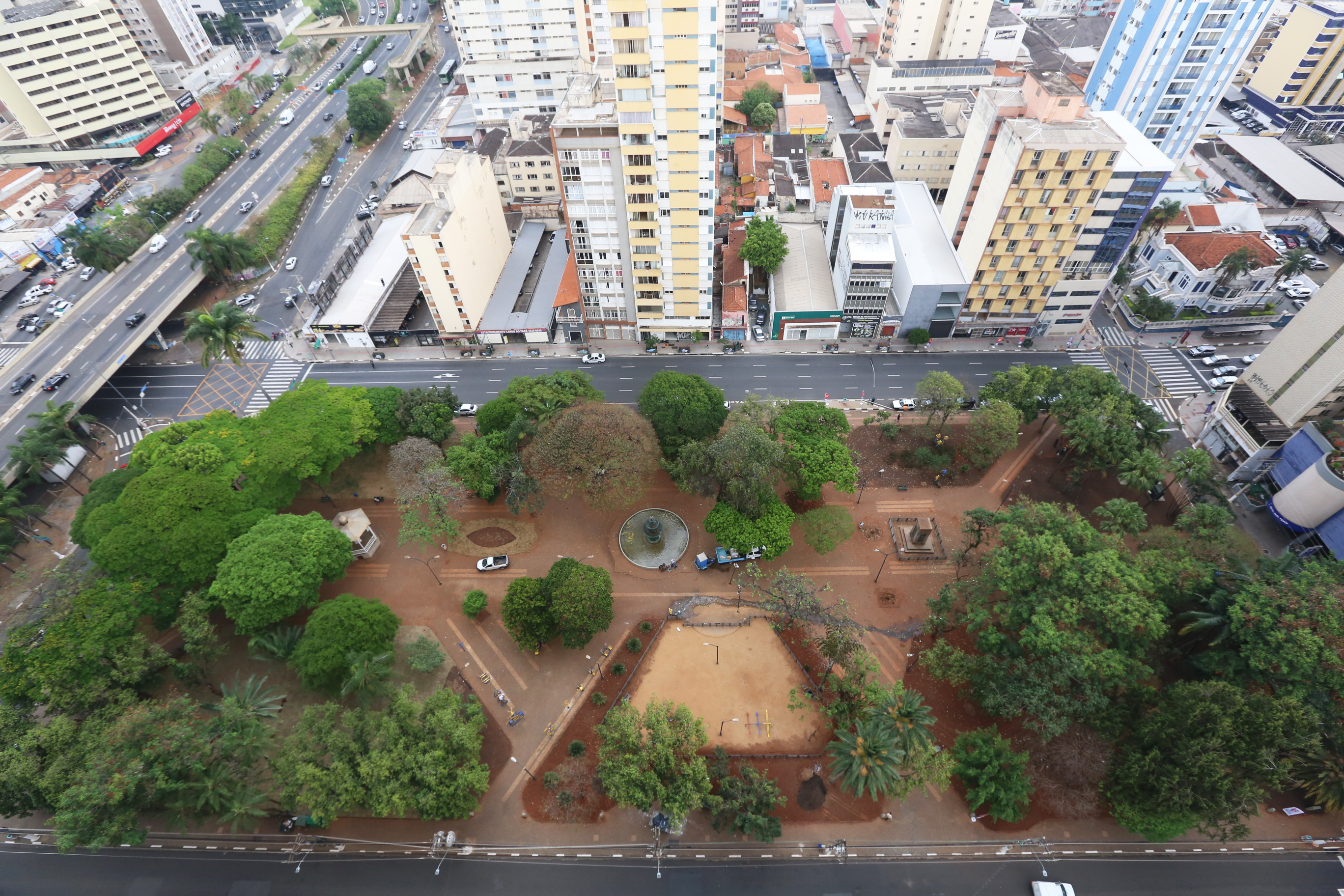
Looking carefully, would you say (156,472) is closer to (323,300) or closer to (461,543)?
(461,543)

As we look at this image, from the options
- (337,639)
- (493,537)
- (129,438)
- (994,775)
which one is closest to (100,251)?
(129,438)

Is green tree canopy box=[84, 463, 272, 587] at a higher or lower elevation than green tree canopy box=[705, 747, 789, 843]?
higher

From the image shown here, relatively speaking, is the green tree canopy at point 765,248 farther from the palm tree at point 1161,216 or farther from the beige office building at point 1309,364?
the beige office building at point 1309,364

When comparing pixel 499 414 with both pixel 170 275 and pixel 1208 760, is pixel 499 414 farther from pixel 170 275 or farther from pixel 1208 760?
pixel 170 275

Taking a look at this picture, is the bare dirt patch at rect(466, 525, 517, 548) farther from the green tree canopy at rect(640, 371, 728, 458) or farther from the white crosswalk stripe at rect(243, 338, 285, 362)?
the white crosswalk stripe at rect(243, 338, 285, 362)

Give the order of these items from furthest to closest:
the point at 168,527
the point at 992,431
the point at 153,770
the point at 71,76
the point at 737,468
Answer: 1. the point at 71,76
2. the point at 992,431
3. the point at 737,468
4. the point at 168,527
5. the point at 153,770

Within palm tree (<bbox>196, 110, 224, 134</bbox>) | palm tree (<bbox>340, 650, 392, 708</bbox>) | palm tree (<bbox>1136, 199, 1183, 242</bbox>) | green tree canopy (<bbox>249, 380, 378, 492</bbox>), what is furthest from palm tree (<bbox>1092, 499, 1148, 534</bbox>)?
palm tree (<bbox>196, 110, 224, 134</bbox>)
